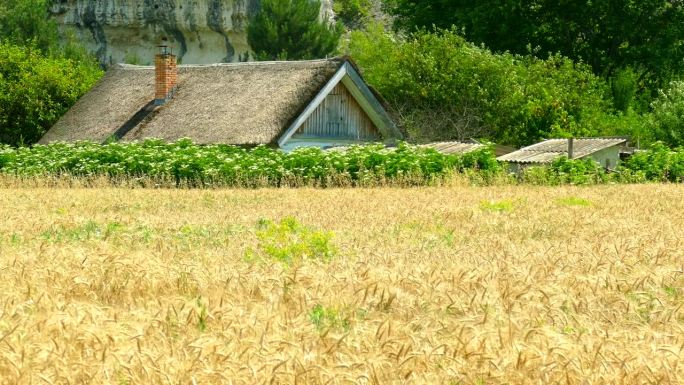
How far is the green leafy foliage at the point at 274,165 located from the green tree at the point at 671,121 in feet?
37.4

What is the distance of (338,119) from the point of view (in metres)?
31.2

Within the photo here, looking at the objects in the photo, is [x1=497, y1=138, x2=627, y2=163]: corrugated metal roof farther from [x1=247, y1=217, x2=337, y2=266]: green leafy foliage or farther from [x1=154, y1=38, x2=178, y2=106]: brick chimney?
[x1=247, y1=217, x2=337, y2=266]: green leafy foliage

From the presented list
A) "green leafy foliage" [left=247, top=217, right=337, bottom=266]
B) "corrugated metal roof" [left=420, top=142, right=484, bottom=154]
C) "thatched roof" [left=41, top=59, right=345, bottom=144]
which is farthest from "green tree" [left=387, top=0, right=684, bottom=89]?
"green leafy foliage" [left=247, top=217, right=337, bottom=266]

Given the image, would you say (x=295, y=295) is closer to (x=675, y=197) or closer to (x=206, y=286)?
(x=206, y=286)

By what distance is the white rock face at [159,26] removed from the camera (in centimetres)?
7569

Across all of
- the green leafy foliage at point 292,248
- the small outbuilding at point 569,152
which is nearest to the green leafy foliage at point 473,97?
the small outbuilding at point 569,152

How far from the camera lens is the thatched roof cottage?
29.2 meters

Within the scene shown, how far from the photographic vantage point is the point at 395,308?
5750 millimetres

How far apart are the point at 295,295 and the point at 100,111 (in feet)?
93.4

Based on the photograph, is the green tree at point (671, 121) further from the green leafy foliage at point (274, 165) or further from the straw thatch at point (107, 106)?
the straw thatch at point (107, 106)

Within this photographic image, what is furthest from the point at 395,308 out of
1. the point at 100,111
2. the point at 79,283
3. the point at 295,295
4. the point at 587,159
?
the point at 100,111

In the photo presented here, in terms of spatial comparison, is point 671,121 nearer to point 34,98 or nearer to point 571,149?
point 571,149

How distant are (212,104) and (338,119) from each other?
3.53 metres

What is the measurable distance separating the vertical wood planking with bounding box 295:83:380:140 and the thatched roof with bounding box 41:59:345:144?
109 cm
